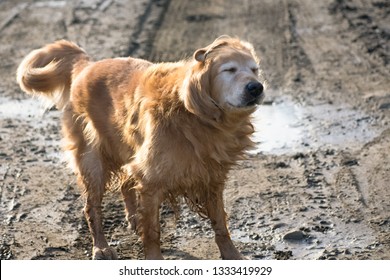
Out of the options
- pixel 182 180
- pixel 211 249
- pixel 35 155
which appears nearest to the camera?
pixel 182 180

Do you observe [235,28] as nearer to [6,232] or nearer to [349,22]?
[349,22]

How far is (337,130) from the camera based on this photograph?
9984mm

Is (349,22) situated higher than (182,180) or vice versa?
(182,180)

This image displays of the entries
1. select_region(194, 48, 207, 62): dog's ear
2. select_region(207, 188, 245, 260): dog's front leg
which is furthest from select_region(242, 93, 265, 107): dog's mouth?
select_region(207, 188, 245, 260): dog's front leg

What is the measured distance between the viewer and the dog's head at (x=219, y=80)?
259 inches

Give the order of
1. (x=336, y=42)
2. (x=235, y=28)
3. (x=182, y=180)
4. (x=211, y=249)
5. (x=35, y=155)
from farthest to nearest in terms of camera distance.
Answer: (x=235, y=28)
(x=336, y=42)
(x=35, y=155)
(x=211, y=249)
(x=182, y=180)

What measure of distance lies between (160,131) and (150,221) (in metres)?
0.69

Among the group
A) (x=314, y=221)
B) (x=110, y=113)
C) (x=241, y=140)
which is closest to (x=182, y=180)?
(x=241, y=140)

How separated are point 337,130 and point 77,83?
3.32m

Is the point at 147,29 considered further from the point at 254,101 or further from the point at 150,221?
the point at 254,101

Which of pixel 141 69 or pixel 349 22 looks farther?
pixel 349 22

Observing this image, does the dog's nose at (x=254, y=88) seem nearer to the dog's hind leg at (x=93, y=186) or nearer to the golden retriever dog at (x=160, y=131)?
the golden retriever dog at (x=160, y=131)

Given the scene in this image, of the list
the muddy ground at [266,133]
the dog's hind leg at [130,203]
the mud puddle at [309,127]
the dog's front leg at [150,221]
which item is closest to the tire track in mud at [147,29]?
the muddy ground at [266,133]

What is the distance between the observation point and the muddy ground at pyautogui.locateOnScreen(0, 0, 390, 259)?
7.54m
